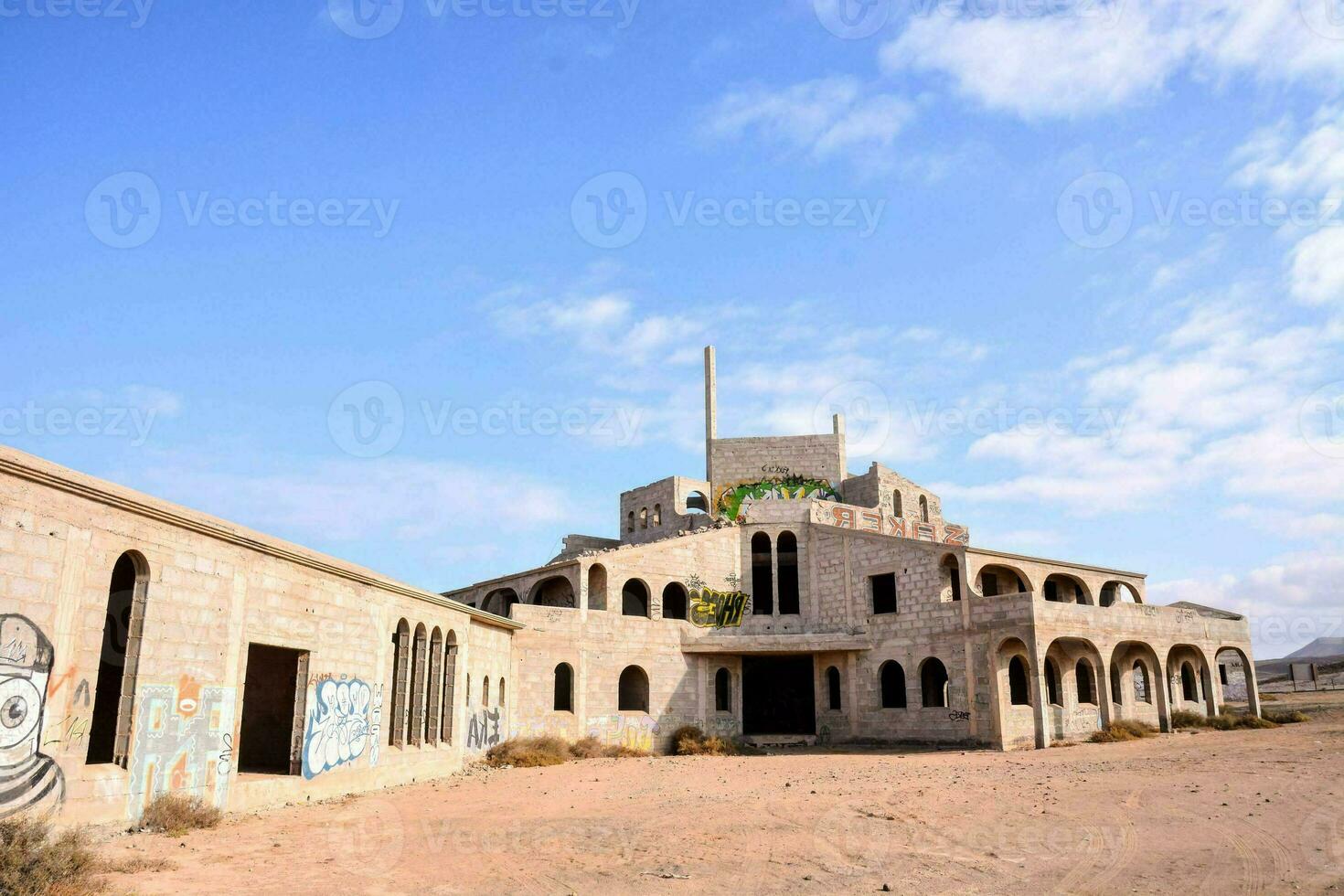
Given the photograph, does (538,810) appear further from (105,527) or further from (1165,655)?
(1165,655)

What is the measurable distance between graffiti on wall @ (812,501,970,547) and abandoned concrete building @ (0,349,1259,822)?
0.47ft

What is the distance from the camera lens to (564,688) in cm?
3116

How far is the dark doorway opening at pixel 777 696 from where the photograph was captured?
35906 millimetres

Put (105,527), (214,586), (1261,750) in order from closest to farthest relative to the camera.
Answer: (105,527)
(214,586)
(1261,750)

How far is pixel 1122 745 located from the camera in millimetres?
26750

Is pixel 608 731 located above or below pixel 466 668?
below

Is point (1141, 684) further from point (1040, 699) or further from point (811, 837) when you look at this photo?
point (811, 837)

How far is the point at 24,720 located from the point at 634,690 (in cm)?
2380

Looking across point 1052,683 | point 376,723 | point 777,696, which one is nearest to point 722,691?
point 777,696

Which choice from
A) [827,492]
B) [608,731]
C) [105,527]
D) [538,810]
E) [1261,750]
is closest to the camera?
[105,527]

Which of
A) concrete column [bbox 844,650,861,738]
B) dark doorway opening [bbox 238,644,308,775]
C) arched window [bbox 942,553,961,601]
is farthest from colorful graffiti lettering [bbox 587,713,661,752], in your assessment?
dark doorway opening [bbox 238,644,308,775]

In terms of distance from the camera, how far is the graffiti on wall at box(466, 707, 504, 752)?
24250mm

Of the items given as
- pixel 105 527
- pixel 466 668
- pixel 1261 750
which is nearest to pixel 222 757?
pixel 105 527

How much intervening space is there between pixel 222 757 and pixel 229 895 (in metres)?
4.96
